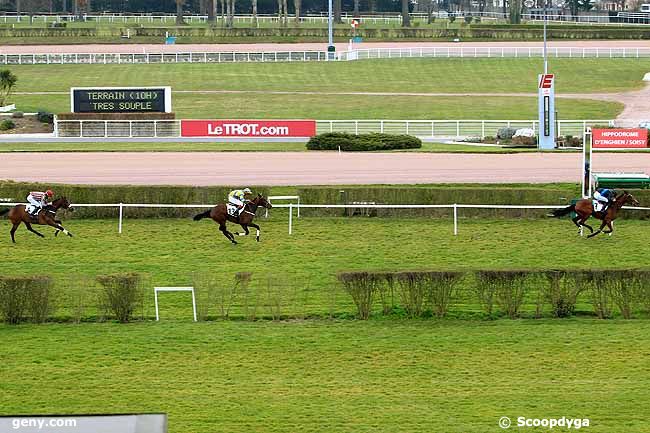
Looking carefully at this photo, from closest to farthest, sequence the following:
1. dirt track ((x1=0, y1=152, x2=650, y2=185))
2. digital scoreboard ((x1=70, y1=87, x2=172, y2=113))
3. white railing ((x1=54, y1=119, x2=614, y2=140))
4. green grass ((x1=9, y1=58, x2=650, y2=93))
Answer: dirt track ((x1=0, y1=152, x2=650, y2=185))
white railing ((x1=54, y1=119, x2=614, y2=140))
digital scoreboard ((x1=70, y1=87, x2=172, y2=113))
green grass ((x1=9, y1=58, x2=650, y2=93))

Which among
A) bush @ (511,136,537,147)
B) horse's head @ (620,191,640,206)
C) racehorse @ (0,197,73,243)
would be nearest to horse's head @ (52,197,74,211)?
racehorse @ (0,197,73,243)

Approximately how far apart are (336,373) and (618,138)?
16.6 meters

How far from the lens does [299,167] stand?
3344 cm

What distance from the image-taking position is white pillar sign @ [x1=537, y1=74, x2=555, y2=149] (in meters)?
37.6

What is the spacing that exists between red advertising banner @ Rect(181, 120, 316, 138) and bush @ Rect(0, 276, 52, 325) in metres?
24.7

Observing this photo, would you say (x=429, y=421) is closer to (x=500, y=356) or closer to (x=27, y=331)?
(x=500, y=356)

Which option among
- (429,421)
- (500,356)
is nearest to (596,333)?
(500,356)

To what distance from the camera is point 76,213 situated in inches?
1056

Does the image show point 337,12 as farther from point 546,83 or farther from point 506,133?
point 546,83

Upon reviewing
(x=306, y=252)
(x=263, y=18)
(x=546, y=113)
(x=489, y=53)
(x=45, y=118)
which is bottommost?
(x=306, y=252)

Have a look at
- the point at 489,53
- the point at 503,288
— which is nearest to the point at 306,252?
the point at 503,288

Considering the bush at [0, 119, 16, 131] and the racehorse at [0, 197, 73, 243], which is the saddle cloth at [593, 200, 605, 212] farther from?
the bush at [0, 119, 16, 131]

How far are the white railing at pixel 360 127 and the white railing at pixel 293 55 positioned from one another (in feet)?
84.5

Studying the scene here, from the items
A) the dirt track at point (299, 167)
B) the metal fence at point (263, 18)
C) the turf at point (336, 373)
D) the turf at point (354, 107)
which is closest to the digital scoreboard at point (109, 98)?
the dirt track at point (299, 167)
